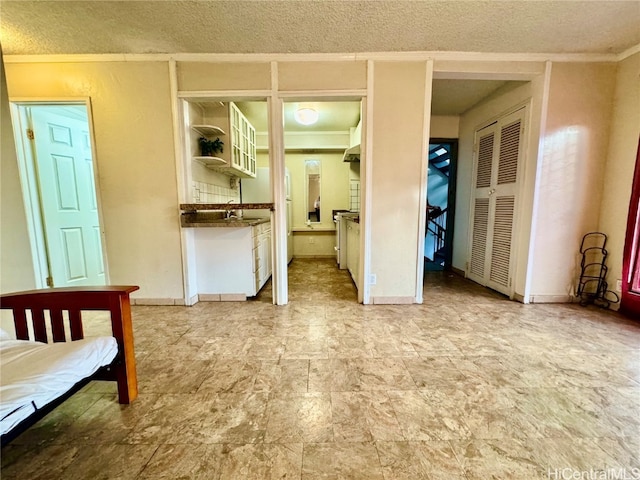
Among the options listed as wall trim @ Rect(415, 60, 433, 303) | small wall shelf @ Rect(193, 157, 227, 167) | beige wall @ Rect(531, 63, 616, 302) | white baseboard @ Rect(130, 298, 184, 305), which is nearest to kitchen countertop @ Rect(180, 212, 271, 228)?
small wall shelf @ Rect(193, 157, 227, 167)

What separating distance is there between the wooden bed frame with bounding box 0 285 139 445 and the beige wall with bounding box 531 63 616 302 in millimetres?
3610

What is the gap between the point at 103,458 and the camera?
1.08 m

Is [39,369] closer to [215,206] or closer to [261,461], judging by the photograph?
[261,461]

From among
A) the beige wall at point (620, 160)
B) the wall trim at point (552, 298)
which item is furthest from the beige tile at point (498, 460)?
the beige wall at point (620, 160)

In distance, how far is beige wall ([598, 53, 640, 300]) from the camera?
7.87ft

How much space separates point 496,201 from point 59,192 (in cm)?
514

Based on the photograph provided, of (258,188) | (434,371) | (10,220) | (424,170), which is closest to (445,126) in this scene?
(424,170)

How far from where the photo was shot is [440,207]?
5.35 metres

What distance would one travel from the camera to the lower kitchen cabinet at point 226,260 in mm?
2898

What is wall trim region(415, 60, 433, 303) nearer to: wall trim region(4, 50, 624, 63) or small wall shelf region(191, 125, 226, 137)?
wall trim region(4, 50, 624, 63)

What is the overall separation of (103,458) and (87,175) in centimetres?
344

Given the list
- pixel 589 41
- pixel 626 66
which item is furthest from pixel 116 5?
pixel 626 66

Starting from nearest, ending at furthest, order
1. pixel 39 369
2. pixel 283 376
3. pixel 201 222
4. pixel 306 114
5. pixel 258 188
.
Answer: pixel 39 369 < pixel 283 376 < pixel 201 222 < pixel 306 114 < pixel 258 188

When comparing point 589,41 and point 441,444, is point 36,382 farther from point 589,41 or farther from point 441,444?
point 589,41
